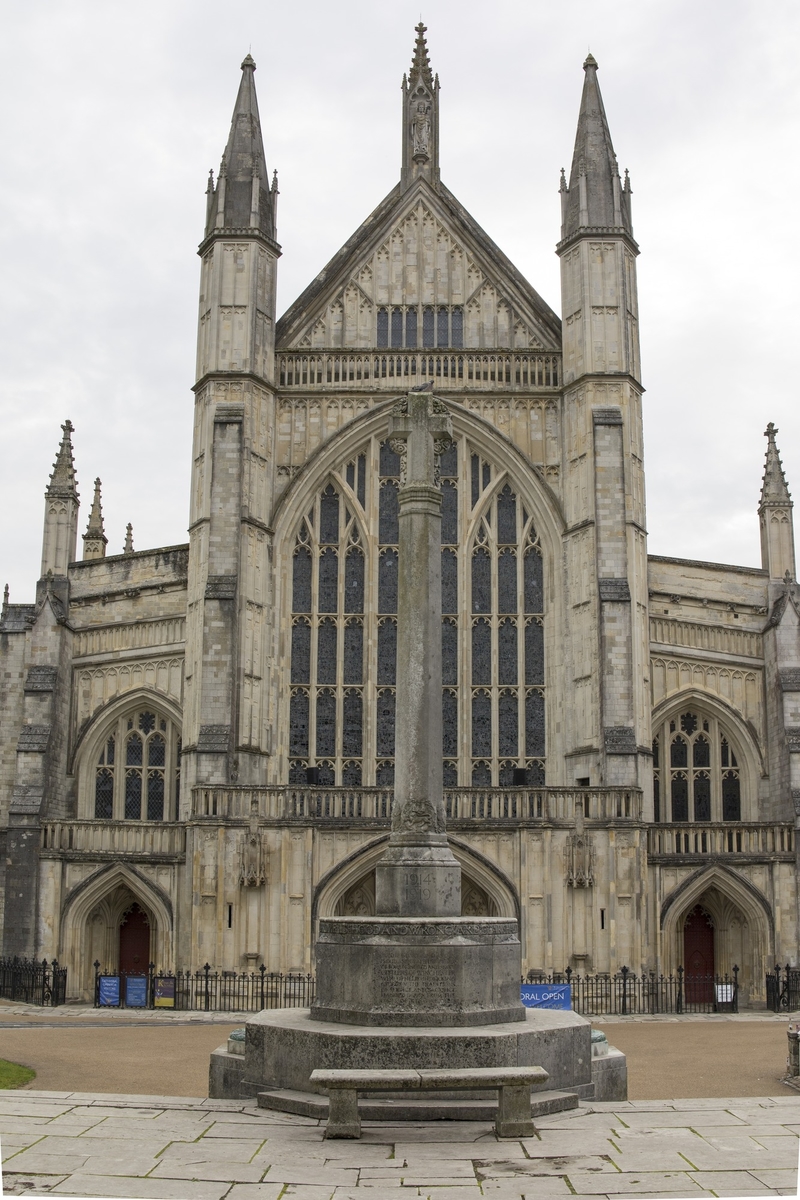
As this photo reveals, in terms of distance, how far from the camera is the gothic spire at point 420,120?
3503cm

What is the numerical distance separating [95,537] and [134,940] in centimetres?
1747

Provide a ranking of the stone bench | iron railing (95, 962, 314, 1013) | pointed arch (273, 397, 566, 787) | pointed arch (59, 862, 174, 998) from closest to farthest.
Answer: the stone bench < iron railing (95, 962, 314, 1013) < pointed arch (59, 862, 174, 998) < pointed arch (273, 397, 566, 787)

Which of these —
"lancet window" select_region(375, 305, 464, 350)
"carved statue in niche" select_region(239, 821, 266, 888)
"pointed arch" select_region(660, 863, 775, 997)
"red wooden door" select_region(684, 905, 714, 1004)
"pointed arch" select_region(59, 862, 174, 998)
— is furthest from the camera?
"lancet window" select_region(375, 305, 464, 350)

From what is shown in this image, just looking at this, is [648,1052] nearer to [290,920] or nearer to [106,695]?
[290,920]

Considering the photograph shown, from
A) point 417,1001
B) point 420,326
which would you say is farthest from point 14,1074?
point 420,326

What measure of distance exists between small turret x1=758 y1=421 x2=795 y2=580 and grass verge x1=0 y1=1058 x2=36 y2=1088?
78.4 feet

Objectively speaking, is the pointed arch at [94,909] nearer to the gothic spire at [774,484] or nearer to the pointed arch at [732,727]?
the pointed arch at [732,727]

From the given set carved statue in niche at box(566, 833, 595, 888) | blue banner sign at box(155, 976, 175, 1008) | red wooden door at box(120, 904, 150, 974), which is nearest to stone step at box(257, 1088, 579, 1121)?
blue banner sign at box(155, 976, 175, 1008)

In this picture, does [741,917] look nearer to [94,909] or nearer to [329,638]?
[329,638]

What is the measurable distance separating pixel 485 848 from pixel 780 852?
7.08 meters

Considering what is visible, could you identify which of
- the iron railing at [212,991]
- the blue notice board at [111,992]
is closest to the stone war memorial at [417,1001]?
the iron railing at [212,991]

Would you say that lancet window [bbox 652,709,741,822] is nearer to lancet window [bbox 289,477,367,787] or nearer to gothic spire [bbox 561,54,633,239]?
lancet window [bbox 289,477,367,787]

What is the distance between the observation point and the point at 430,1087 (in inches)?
387

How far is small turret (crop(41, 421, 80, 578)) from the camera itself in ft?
111
